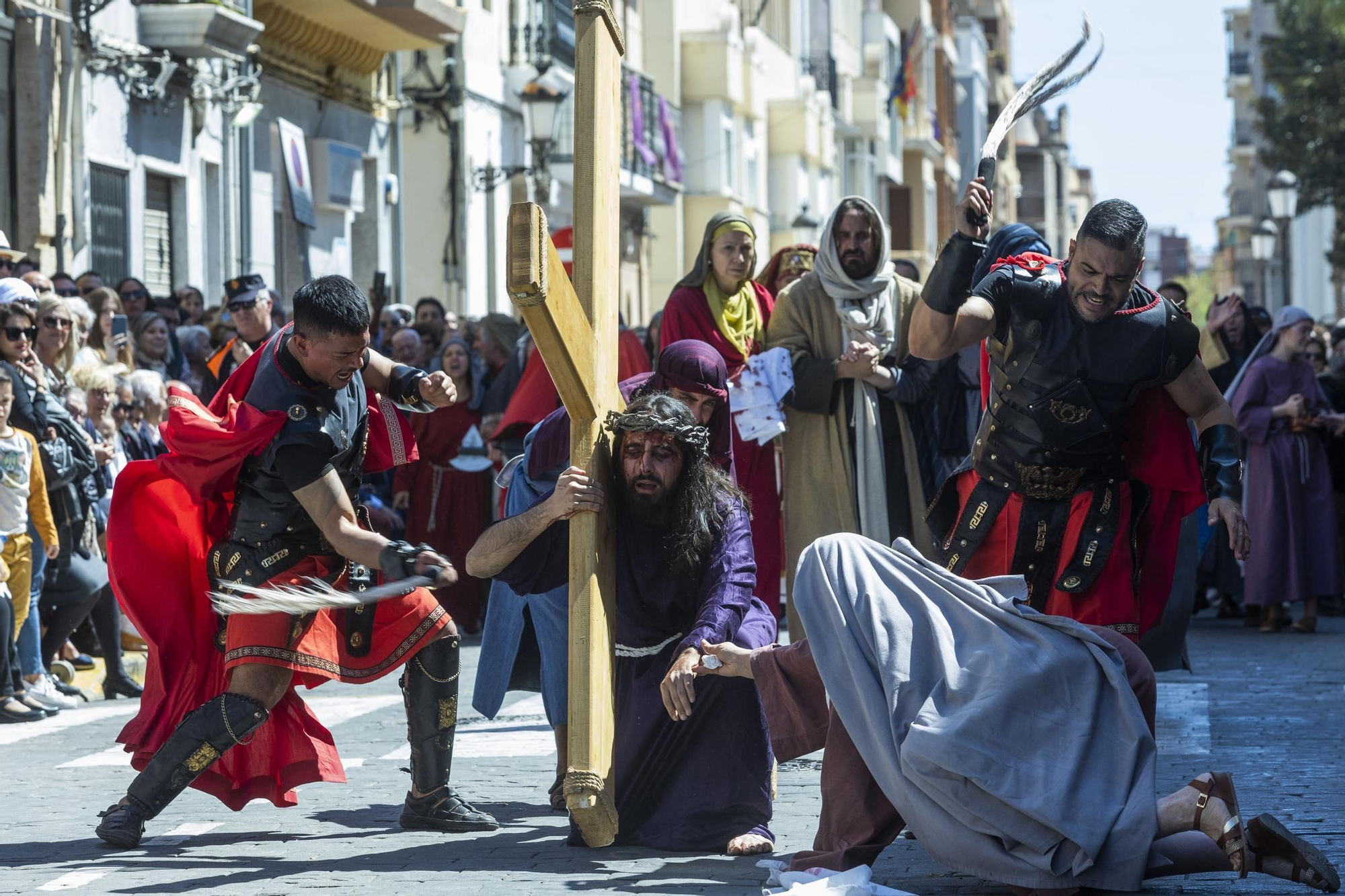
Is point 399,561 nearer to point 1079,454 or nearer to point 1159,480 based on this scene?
point 1079,454

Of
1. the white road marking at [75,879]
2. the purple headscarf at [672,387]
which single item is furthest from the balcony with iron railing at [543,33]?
the white road marking at [75,879]

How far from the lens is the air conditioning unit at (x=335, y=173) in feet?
71.1

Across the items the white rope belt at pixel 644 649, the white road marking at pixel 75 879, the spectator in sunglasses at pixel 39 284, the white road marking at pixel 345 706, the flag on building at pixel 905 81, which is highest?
the flag on building at pixel 905 81

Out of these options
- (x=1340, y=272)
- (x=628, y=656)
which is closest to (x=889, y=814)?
(x=628, y=656)

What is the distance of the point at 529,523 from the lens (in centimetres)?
608

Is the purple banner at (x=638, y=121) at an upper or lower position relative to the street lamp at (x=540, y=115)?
upper

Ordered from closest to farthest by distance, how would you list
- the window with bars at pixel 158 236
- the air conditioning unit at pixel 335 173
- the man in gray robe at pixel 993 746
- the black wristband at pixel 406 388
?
the man in gray robe at pixel 993 746 → the black wristband at pixel 406 388 → the window with bars at pixel 158 236 → the air conditioning unit at pixel 335 173

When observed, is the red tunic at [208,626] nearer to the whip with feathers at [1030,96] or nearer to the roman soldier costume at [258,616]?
the roman soldier costume at [258,616]

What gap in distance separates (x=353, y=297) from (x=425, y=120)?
19.5m

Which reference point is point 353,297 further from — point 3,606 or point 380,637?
point 3,606

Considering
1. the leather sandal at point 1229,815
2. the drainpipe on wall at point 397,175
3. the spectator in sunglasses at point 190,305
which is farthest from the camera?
the drainpipe on wall at point 397,175

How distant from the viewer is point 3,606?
9617 millimetres

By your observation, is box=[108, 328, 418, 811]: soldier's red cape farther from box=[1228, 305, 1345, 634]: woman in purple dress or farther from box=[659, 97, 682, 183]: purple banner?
box=[659, 97, 682, 183]: purple banner

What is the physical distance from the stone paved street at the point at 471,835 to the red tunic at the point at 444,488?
3.64 m
